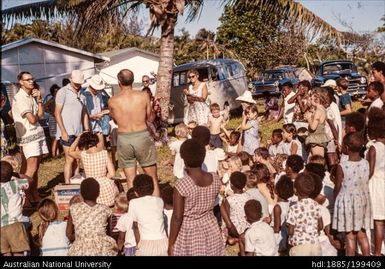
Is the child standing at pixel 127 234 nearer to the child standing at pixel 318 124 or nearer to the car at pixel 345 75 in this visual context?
the child standing at pixel 318 124

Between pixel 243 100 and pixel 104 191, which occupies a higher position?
pixel 243 100

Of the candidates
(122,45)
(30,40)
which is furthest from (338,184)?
(122,45)

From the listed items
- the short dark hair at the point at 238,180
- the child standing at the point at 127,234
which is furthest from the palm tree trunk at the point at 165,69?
the child standing at the point at 127,234

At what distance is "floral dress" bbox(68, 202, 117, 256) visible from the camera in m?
5.02

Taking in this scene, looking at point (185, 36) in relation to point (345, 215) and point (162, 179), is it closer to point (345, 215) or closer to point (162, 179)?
point (162, 179)

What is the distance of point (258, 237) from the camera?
5.17m

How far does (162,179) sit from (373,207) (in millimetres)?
4484

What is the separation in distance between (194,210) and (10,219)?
6.34ft

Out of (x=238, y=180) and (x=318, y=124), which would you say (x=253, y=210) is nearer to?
(x=238, y=180)

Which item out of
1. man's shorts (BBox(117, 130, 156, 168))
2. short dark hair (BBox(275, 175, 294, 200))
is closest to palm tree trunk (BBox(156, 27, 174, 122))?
man's shorts (BBox(117, 130, 156, 168))

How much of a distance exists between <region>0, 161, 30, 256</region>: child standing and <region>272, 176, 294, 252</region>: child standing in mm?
2659

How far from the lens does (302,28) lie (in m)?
13.0

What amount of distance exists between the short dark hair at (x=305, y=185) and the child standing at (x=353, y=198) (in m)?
0.40

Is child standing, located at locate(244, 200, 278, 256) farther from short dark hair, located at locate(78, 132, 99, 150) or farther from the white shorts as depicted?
the white shorts
